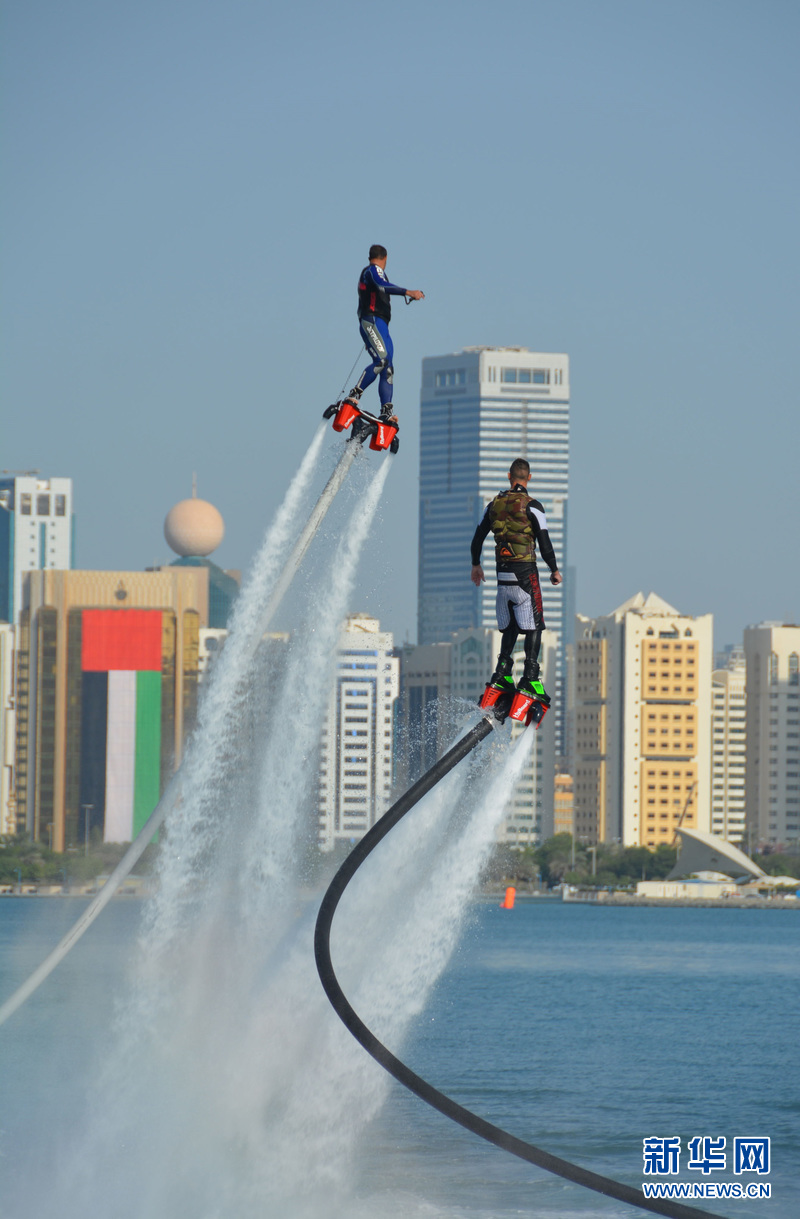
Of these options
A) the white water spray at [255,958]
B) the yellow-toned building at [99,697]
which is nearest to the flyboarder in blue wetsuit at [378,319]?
the white water spray at [255,958]

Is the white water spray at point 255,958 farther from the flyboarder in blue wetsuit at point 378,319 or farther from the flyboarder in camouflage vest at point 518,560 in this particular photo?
the flyboarder in camouflage vest at point 518,560

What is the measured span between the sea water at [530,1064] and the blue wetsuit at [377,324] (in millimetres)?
13801

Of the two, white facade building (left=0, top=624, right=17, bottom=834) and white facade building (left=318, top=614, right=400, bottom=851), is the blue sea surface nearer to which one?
white facade building (left=318, top=614, right=400, bottom=851)

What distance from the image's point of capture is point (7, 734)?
6944 inches

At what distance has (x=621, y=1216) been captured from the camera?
4506 centimetres

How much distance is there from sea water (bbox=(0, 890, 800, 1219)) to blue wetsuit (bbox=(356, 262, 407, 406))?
13801mm

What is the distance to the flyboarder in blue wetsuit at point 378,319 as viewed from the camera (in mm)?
21953

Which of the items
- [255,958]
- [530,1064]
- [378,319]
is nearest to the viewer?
[378,319]

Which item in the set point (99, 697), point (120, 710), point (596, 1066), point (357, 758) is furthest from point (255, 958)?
point (99, 697)

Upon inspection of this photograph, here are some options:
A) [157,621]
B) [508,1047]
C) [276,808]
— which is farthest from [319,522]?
[157,621]

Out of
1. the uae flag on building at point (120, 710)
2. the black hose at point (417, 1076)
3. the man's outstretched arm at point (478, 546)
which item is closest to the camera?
the black hose at point (417, 1076)

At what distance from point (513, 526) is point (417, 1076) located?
6224 millimetres

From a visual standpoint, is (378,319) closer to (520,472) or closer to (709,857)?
(520,472)

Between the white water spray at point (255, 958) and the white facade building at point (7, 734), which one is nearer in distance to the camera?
the white water spray at point (255, 958)
